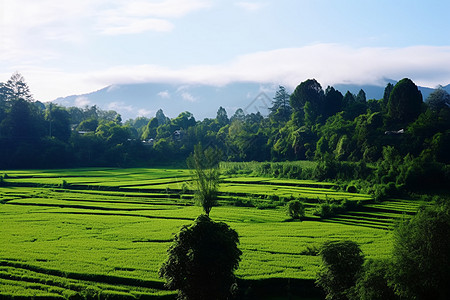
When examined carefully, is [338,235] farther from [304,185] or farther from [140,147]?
[140,147]

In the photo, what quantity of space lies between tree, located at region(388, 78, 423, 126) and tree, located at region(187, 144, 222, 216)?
41.1 metres

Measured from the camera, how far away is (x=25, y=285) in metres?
20.5

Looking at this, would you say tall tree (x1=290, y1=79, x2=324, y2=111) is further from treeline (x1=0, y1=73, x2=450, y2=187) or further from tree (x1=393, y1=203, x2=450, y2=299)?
tree (x1=393, y1=203, x2=450, y2=299)

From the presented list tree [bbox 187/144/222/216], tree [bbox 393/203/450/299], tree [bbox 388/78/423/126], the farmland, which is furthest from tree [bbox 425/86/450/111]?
tree [bbox 393/203/450/299]

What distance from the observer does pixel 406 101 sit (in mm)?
68188

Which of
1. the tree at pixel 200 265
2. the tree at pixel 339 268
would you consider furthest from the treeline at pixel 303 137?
the tree at pixel 200 265

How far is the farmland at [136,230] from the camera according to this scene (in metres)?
21.7

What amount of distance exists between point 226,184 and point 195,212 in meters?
19.3

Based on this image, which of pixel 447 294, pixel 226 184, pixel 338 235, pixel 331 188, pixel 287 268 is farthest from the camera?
pixel 226 184

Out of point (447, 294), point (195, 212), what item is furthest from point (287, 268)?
point (195, 212)

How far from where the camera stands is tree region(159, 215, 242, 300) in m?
18.7

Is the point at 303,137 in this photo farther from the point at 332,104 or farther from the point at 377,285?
the point at 377,285

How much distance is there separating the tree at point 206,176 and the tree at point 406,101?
4113 centimetres

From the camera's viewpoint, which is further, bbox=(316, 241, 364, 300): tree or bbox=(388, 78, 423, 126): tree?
bbox=(388, 78, 423, 126): tree
